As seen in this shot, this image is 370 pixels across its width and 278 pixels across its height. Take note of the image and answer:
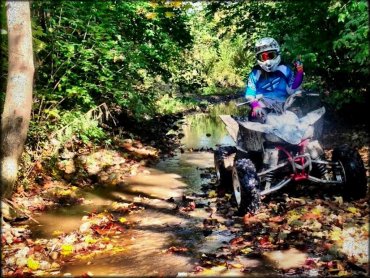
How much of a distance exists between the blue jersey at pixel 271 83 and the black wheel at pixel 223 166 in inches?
45.5

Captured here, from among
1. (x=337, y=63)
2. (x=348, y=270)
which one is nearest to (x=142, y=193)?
(x=348, y=270)

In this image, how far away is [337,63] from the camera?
29.2ft

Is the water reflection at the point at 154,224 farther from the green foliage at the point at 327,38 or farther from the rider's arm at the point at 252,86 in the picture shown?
the green foliage at the point at 327,38

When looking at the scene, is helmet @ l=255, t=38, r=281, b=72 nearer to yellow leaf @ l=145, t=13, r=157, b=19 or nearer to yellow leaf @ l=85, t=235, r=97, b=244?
yellow leaf @ l=85, t=235, r=97, b=244

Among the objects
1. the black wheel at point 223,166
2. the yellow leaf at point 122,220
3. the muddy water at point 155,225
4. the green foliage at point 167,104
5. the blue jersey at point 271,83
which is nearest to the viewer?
the muddy water at point 155,225

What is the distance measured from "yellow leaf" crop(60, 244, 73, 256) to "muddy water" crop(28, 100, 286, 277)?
0.33 meters

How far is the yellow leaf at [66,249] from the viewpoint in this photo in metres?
4.81

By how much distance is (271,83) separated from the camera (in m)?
6.84

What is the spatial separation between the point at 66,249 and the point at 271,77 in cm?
416

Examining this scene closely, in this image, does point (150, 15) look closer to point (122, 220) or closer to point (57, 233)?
point (122, 220)

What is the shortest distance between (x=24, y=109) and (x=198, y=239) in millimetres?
3213

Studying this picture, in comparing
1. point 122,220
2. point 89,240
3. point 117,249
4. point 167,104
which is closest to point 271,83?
point 122,220

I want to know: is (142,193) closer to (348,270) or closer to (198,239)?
(198,239)

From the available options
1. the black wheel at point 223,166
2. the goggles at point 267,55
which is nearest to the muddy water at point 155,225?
the black wheel at point 223,166
